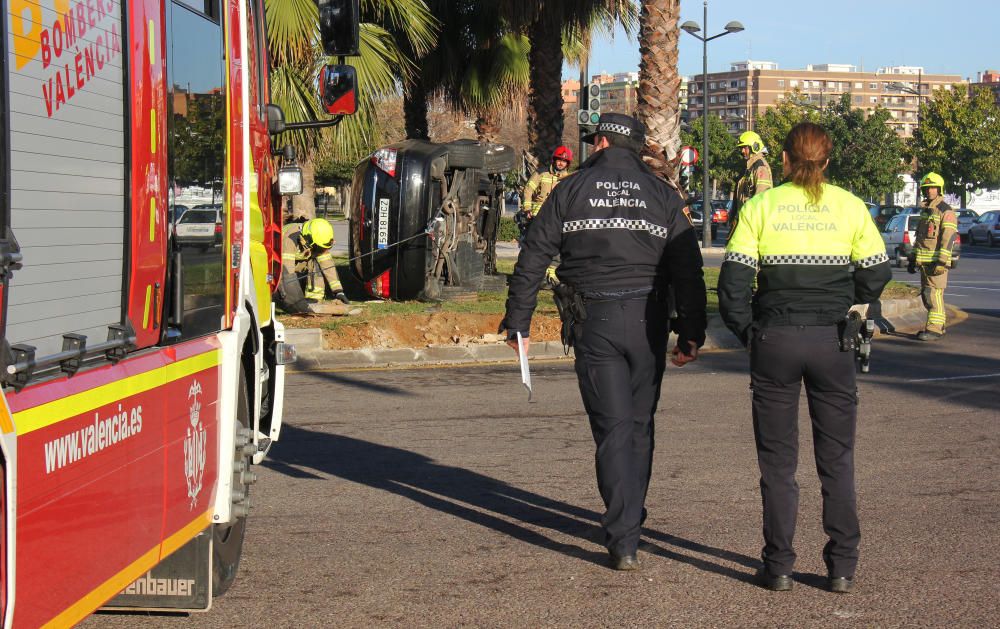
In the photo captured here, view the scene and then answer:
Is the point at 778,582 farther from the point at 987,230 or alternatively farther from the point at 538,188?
the point at 987,230

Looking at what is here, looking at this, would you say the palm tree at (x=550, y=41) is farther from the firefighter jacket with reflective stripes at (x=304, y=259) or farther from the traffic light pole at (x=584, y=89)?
the firefighter jacket with reflective stripes at (x=304, y=259)

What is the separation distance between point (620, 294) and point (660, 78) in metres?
14.7

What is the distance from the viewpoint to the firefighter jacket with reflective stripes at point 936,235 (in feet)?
45.8

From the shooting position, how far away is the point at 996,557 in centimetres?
546

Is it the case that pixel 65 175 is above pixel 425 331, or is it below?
above

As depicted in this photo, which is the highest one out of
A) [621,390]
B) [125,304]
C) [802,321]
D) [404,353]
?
[125,304]

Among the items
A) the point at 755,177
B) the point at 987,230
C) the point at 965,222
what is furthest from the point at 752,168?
the point at 965,222

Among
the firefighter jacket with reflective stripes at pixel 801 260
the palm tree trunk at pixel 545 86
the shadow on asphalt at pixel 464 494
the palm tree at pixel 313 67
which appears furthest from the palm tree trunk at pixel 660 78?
the firefighter jacket with reflective stripes at pixel 801 260

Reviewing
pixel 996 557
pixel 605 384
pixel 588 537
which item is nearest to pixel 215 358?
pixel 605 384

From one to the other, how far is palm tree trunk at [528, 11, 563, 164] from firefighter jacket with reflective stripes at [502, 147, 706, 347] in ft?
52.9

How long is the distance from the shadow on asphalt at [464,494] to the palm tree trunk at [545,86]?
14.2 m

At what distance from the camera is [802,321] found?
16.2 feet

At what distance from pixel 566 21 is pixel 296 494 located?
1613 centimetres

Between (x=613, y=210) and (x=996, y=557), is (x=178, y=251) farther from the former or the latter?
(x=996, y=557)
